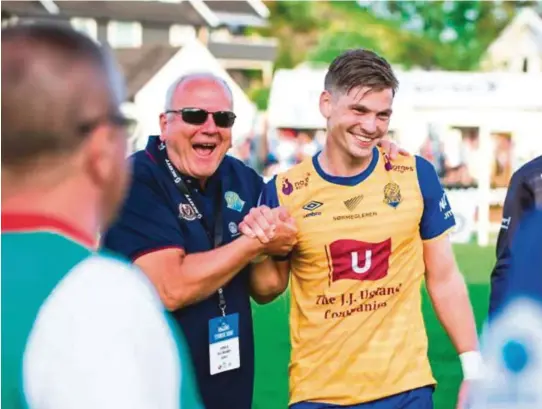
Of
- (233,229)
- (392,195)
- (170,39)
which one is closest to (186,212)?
(233,229)

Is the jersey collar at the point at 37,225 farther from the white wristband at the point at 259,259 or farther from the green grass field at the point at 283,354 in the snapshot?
the green grass field at the point at 283,354

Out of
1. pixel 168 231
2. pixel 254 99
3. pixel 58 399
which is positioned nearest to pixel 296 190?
pixel 168 231

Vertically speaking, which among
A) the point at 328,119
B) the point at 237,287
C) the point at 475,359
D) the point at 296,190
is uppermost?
the point at 328,119

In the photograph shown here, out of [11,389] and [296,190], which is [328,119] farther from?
[11,389]

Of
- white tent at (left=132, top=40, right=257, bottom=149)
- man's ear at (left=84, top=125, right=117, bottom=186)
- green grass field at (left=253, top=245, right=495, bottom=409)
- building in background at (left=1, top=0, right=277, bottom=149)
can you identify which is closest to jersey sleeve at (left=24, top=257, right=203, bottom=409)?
man's ear at (left=84, top=125, right=117, bottom=186)

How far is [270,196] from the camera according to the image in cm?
400

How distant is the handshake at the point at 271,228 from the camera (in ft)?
11.9

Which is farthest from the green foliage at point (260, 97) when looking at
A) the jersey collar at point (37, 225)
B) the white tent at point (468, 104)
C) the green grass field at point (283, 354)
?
the jersey collar at point (37, 225)

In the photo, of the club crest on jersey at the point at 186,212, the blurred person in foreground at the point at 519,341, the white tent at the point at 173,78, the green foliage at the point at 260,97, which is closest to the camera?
the blurred person in foreground at the point at 519,341

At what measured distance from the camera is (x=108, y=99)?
63.0 inches

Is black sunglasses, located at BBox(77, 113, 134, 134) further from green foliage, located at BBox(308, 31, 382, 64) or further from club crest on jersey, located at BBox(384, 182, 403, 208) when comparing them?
green foliage, located at BBox(308, 31, 382, 64)

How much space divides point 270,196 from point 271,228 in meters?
0.39

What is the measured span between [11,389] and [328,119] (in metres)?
2.72

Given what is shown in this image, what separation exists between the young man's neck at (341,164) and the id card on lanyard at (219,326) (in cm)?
46
